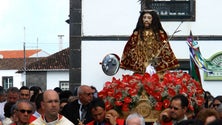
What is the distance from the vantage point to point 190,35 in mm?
20062

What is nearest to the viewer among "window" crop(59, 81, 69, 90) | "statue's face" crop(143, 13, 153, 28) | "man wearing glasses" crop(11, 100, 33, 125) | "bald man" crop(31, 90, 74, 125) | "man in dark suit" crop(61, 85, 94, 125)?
"bald man" crop(31, 90, 74, 125)

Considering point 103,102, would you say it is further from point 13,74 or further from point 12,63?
point 12,63

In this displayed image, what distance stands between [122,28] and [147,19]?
10.4 metres

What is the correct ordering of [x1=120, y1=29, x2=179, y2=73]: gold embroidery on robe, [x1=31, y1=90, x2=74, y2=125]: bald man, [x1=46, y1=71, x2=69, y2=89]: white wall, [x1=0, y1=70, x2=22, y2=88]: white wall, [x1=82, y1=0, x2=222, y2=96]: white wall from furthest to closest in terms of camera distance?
[x1=0, y1=70, x2=22, y2=88]: white wall
[x1=46, y1=71, x2=69, y2=89]: white wall
[x1=82, y1=0, x2=222, y2=96]: white wall
[x1=120, y1=29, x2=179, y2=73]: gold embroidery on robe
[x1=31, y1=90, x2=74, y2=125]: bald man

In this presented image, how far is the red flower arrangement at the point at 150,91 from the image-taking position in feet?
31.6

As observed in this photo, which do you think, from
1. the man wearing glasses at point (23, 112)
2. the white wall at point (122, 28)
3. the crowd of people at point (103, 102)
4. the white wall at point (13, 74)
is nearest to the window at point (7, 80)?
the white wall at point (13, 74)

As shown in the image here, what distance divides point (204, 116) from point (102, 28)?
14.3 m

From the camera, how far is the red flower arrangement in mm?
9617

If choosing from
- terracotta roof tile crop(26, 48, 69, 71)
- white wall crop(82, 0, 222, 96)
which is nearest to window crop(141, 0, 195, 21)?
white wall crop(82, 0, 222, 96)

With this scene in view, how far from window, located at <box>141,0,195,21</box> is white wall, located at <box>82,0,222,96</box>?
0.23m

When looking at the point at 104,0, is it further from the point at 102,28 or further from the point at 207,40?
the point at 207,40

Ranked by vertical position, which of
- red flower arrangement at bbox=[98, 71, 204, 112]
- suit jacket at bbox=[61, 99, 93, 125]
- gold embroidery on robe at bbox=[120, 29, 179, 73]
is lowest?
suit jacket at bbox=[61, 99, 93, 125]

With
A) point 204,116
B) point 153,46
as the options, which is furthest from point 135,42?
point 204,116

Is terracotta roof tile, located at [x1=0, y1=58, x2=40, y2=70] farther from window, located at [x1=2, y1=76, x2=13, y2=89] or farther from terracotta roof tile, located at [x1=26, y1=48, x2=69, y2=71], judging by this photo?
terracotta roof tile, located at [x1=26, y1=48, x2=69, y2=71]
